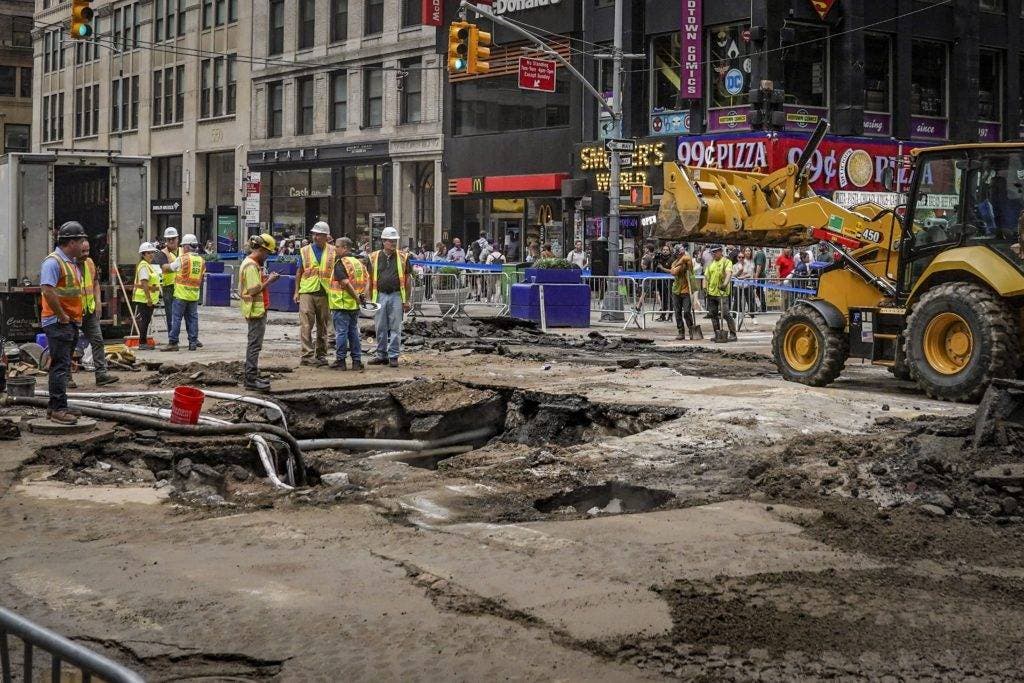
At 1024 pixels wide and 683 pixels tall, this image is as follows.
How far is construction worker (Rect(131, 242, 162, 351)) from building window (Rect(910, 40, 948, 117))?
24.4 m

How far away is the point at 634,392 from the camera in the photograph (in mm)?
15148

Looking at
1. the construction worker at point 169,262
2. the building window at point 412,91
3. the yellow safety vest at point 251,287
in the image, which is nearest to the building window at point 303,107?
the building window at point 412,91

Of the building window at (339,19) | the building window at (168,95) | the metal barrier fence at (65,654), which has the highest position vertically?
the building window at (339,19)

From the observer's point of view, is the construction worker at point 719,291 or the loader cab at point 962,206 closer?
the loader cab at point 962,206

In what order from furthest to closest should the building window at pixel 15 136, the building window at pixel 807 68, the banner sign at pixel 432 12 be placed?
1. the building window at pixel 15 136
2. the banner sign at pixel 432 12
3. the building window at pixel 807 68

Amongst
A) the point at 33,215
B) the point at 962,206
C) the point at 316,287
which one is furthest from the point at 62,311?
the point at 962,206

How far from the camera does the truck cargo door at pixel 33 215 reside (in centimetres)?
2036

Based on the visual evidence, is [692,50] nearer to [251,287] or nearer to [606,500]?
[251,287]

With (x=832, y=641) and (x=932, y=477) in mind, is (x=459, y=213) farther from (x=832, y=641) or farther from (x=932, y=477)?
(x=832, y=641)

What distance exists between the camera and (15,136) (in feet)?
263

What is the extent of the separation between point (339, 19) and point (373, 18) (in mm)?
2273

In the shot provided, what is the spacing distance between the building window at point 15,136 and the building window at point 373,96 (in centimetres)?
3978

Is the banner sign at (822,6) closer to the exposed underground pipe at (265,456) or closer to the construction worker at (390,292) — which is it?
the construction worker at (390,292)

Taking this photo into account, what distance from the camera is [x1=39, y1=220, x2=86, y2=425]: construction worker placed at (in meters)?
11.7
